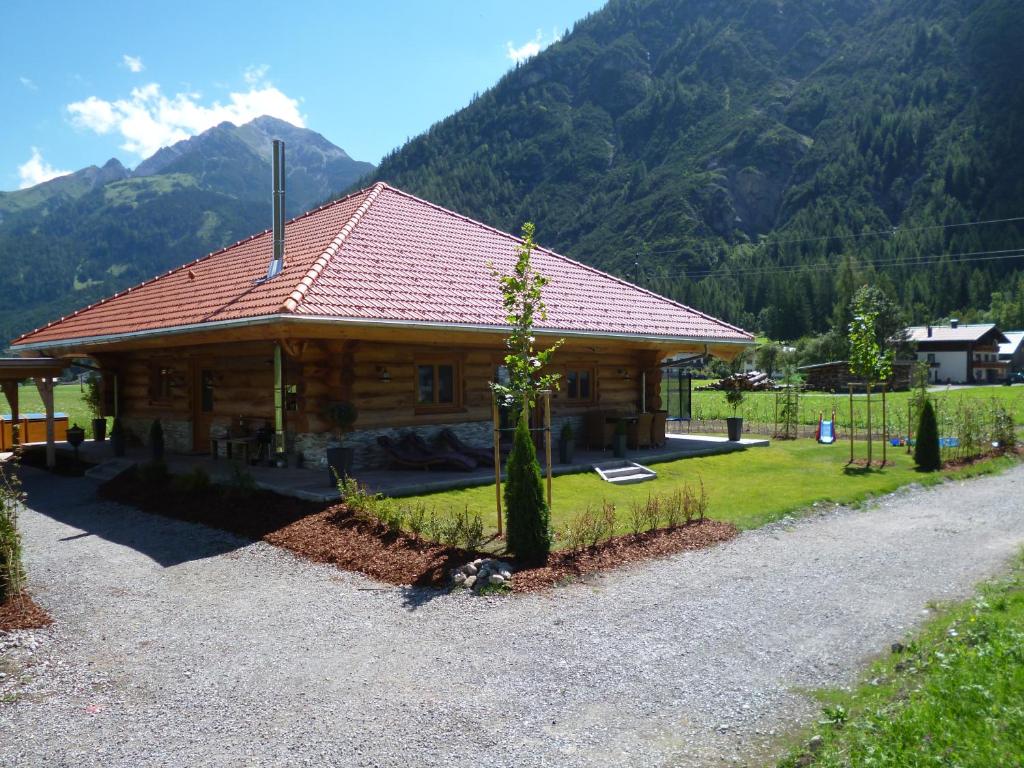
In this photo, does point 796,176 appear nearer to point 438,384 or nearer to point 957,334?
point 957,334

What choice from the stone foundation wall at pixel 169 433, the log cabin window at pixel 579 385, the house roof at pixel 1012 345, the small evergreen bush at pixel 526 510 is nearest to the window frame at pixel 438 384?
the log cabin window at pixel 579 385

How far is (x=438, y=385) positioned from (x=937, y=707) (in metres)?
11.8

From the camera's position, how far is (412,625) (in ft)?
23.0

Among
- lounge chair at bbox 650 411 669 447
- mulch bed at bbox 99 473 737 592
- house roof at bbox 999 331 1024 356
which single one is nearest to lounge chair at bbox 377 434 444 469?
mulch bed at bbox 99 473 737 592

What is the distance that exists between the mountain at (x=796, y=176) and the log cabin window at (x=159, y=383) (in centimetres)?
9855

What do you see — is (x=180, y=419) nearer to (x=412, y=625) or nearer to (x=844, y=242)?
(x=412, y=625)

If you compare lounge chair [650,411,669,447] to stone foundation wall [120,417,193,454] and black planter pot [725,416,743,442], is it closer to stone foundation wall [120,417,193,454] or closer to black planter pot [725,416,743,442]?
black planter pot [725,416,743,442]

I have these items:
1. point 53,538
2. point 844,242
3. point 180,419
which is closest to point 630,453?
point 180,419

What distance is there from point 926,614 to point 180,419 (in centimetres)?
1573

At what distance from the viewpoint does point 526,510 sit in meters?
8.76

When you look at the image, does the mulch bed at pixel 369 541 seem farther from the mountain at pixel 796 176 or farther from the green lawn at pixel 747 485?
the mountain at pixel 796 176

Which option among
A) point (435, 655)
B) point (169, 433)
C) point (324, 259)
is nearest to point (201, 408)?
point (169, 433)

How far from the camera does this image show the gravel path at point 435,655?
189 inches

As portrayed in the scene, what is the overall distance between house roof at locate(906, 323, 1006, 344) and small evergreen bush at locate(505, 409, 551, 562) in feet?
230
